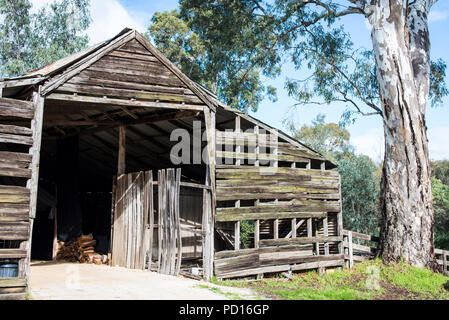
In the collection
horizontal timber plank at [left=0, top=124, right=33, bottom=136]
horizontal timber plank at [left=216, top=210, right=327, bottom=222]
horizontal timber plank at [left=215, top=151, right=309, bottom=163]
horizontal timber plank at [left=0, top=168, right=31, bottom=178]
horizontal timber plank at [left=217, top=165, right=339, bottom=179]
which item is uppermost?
horizontal timber plank at [left=215, top=151, right=309, bottom=163]

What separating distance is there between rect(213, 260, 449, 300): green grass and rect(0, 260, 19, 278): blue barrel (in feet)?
14.5

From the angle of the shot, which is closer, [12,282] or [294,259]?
[12,282]

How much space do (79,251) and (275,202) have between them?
6239 millimetres

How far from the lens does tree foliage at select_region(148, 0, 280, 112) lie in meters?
20.6

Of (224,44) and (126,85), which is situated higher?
(224,44)

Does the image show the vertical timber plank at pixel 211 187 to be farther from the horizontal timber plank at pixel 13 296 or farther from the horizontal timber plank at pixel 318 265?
the horizontal timber plank at pixel 13 296

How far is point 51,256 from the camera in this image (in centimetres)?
1433

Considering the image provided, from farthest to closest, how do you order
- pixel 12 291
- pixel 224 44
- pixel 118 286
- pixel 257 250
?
1. pixel 224 44
2. pixel 257 250
3. pixel 118 286
4. pixel 12 291

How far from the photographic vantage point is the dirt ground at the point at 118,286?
7.72m

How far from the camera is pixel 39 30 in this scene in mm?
28719

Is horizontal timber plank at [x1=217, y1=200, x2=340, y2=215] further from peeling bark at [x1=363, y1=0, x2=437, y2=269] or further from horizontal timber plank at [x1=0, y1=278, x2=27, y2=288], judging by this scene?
horizontal timber plank at [x1=0, y1=278, x2=27, y2=288]

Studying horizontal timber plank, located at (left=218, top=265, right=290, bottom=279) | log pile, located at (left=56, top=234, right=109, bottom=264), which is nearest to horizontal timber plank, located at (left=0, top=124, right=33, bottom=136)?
horizontal timber plank, located at (left=218, top=265, right=290, bottom=279)

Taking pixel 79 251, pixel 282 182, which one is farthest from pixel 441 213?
pixel 79 251

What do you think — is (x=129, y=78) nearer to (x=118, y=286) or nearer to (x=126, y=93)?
(x=126, y=93)
